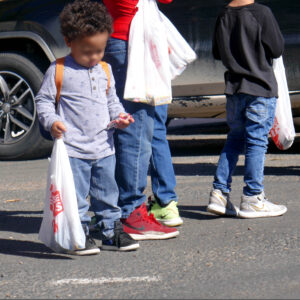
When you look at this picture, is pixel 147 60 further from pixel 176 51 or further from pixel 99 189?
pixel 99 189

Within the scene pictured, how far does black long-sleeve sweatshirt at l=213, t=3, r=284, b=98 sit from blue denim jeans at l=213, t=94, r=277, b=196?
74 mm

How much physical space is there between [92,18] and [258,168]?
155 cm

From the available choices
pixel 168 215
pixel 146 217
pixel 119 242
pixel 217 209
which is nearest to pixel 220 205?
pixel 217 209

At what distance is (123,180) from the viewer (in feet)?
14.7

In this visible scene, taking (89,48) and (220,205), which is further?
(220,205)

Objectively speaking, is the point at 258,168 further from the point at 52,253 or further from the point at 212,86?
the point at 212,86

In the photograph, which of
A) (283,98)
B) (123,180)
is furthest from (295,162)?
(123,180)

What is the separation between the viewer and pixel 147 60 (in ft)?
14.1

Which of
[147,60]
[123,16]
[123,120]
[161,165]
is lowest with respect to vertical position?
[161,165]

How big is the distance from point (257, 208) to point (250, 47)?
0.95 m

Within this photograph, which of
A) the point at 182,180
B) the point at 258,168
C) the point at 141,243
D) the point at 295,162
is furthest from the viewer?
the point at 295,162

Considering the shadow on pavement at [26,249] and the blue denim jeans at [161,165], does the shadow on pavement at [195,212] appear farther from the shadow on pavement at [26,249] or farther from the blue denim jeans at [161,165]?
the shadow on pavement at [26,249]

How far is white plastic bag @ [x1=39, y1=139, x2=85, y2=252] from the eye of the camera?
3.98 metres

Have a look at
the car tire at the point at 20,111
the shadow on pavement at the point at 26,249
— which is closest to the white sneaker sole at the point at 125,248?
the shadow on pavement at the point at 26,249
